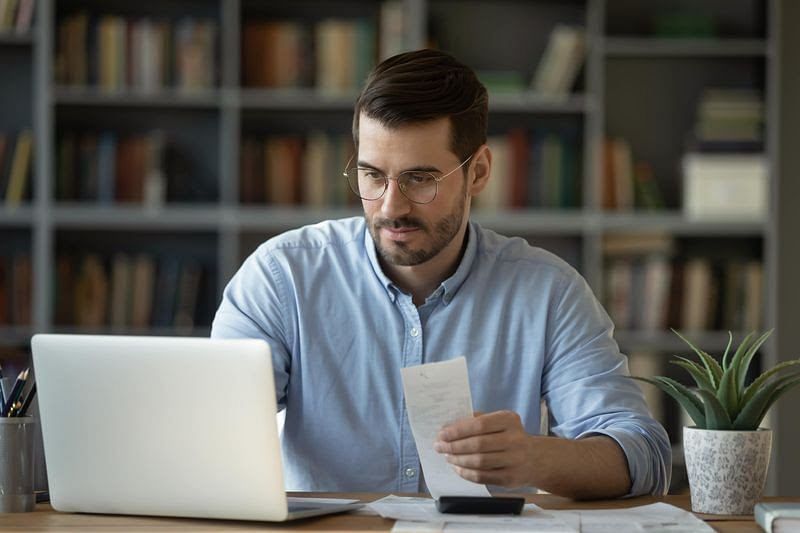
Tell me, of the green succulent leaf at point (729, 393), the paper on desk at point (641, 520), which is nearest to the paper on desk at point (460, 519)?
the paper on desk at point (641, 520)

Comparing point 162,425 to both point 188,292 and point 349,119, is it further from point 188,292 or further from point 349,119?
point 349,119

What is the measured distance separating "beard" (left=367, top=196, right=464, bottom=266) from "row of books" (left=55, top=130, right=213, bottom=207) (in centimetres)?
213

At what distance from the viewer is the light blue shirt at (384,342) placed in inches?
78.0

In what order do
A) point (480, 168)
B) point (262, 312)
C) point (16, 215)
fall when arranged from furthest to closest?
1. point (16, 215)
2. point (480, 168)
3. point (262, 312)

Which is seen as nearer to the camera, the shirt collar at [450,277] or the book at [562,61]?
the shirt collar at [450,277]

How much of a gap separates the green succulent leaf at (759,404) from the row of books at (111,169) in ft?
9.05

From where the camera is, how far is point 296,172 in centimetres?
402

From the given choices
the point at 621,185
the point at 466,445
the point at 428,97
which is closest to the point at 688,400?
the point at 466,445

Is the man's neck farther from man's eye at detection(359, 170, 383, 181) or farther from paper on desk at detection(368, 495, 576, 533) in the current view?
paper on desk at detection(368, 495, 576, 533)

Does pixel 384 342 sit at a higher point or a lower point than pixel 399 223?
lower

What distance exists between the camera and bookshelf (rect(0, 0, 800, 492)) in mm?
3943

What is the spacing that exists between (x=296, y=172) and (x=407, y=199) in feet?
6.87

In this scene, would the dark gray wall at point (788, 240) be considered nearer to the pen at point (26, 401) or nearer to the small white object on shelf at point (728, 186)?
the small white object on shelf at point (728, 186)

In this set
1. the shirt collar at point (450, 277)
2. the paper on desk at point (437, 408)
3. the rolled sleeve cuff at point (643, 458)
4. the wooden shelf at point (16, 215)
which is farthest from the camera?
the wooden shelf at point (16, 215)
